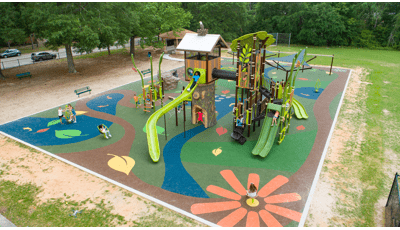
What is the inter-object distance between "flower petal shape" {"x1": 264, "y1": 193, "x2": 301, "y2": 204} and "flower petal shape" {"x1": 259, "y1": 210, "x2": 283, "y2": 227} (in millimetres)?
648

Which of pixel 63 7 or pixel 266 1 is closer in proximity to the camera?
pixel 63 7

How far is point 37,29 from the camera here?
23156mm

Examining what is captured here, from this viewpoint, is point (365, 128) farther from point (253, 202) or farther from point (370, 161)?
point (253, 202)

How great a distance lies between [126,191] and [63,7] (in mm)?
20619

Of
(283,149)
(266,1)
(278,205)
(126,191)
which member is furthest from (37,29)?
(266,1)

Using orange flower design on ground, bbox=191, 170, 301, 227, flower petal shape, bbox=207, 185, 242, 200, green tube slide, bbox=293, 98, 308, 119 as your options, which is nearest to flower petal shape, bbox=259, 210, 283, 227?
orange flower design on ground, bbox=191, 170, 301, 227

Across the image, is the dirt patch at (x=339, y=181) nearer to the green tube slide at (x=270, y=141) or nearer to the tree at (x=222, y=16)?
the green tube slide at (x=270, y=141)

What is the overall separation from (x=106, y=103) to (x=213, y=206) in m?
13.6

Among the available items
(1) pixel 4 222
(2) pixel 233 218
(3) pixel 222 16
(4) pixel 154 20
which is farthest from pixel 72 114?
(3) pixel 222 16

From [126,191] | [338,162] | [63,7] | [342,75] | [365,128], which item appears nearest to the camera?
[126,191]

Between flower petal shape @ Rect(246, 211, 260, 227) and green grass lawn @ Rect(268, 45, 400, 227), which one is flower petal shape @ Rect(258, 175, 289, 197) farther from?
green grass lawn @ Rect(268, 45, 400, 227)

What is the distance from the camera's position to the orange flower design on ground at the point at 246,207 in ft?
28.2

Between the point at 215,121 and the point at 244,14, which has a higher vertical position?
the point at 244,14

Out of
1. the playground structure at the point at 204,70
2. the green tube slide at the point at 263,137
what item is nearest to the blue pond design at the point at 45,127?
the playground structure at the point at 204,70
